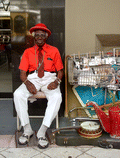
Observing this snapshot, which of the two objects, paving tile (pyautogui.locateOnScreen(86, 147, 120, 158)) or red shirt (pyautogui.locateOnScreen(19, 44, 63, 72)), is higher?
red shirt (pyautogui.locateOnScreen(19, 44, 63, 72))

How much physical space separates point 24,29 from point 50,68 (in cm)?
94

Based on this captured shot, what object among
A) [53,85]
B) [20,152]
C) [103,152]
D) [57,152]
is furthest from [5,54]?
[103,152]

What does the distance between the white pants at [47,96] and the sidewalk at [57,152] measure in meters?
0.34

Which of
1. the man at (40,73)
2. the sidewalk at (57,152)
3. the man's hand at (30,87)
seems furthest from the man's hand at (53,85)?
the sidewalk at (57,152)

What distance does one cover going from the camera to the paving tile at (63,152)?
9.35 ft

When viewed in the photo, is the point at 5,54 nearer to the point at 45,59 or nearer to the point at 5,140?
the point at 45,59

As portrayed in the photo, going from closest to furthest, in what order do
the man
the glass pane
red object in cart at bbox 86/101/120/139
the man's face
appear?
red object in cart at bbox 86/101/120/139 → the man → the man's face → the glass pane

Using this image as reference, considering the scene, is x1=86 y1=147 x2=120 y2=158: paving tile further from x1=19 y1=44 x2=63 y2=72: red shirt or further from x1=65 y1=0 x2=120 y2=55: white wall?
x1=65 y1=0 x2=120 y2=55: white wall

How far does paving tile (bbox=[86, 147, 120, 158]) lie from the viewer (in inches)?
111

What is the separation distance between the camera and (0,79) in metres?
5.96

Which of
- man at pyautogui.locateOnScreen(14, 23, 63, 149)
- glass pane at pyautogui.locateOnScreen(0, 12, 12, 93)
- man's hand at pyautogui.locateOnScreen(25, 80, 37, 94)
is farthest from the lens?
glass pane at pyautogui.locateOnScreen(0, 12, 12, 93)

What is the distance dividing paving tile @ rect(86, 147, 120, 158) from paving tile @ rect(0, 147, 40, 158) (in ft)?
2.32

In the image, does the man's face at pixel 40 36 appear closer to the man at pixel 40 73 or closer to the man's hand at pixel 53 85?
the man at pixel 40 73

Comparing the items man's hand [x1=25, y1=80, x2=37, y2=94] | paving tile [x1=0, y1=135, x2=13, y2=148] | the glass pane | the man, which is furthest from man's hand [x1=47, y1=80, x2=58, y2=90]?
the glass pane
